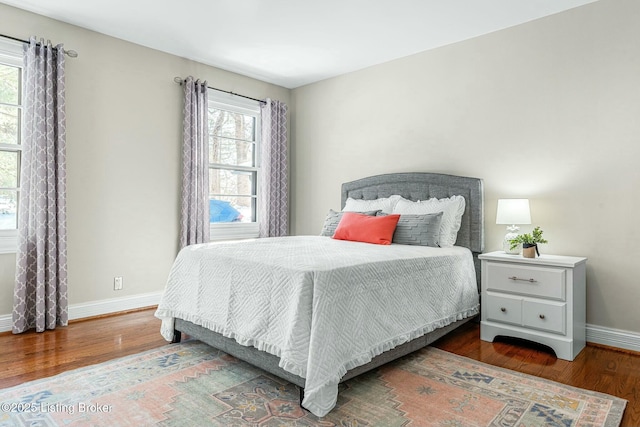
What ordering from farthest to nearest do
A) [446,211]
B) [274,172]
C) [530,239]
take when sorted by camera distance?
1. [274,172]
2. [446,211]
3. [530,239]

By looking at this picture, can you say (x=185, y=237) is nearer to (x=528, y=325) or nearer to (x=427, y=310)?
(x=427, y=310)

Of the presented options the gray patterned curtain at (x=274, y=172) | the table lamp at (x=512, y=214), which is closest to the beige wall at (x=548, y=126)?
the table lamp at (x=512, y=214)

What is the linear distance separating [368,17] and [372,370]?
273cm

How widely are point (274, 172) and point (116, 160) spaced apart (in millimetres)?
1832

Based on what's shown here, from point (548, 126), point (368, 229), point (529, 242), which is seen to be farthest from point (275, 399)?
point (548, 126)

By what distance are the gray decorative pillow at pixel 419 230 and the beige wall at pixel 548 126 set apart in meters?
0.58

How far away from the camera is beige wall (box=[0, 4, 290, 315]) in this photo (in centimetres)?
345

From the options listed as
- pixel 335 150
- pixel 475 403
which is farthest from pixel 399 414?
pixel 335 150

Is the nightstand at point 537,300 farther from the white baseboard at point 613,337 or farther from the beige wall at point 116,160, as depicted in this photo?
the beige wall at point 116,160

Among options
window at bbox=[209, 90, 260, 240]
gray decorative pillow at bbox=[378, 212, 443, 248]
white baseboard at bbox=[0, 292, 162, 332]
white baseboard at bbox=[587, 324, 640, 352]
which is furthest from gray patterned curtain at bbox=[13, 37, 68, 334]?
white baseboard at bbox=[587, 324, 640, 352]

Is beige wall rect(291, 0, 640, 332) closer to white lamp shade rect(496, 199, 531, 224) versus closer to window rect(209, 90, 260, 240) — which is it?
white lamp shade rect(496, 199, 531, 224)

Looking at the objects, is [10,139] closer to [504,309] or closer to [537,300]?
[504,309]

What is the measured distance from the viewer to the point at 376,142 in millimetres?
4410

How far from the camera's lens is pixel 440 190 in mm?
3732
